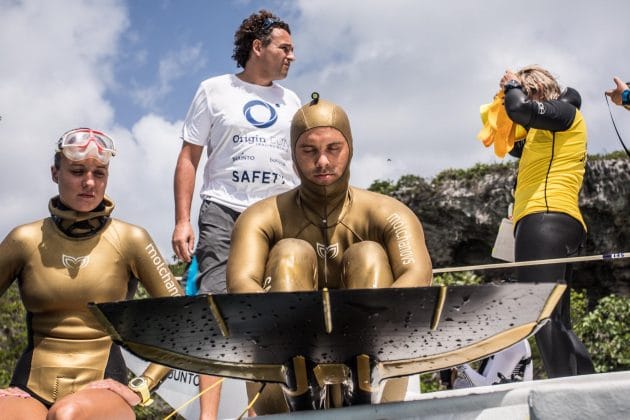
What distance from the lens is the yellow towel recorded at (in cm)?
506

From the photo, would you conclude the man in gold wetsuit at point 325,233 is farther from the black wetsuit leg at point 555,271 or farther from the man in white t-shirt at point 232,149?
the black wetsuit leg at point 555,271

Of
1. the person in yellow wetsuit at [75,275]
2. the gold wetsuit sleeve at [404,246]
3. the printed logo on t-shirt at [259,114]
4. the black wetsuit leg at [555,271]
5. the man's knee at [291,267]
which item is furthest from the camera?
the printed logo on t-shirt at [259,114]

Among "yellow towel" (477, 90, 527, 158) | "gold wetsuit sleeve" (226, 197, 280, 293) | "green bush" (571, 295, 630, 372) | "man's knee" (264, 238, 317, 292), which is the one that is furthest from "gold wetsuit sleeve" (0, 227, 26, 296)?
"green bush" (571, 295, 630, 372)

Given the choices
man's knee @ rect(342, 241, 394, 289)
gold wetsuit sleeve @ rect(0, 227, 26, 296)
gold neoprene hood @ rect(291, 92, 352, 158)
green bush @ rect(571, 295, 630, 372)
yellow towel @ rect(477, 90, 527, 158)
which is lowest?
green bush @ rect(571, 295, 630, 372)

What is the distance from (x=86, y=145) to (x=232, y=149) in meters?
1.34

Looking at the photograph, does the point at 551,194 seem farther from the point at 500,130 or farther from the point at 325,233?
the point at 325,233

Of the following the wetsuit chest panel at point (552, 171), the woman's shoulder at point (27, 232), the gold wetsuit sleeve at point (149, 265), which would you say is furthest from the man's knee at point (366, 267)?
the wetsuit chest panel at point (552, 171)

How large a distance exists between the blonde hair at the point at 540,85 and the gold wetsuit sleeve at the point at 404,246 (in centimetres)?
217

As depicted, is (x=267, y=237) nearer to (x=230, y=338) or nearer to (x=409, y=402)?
(x=230, y=338)

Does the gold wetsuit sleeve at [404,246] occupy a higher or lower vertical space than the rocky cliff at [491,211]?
lower

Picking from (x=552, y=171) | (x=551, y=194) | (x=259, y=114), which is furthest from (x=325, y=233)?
(x=552, y=171)

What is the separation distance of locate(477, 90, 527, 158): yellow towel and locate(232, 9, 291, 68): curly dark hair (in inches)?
56.7

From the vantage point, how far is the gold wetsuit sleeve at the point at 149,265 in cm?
329

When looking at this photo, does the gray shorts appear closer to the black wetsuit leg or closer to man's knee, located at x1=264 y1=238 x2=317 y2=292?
man's knee, located at x1=264 y1=238 x2=317 y2=292
